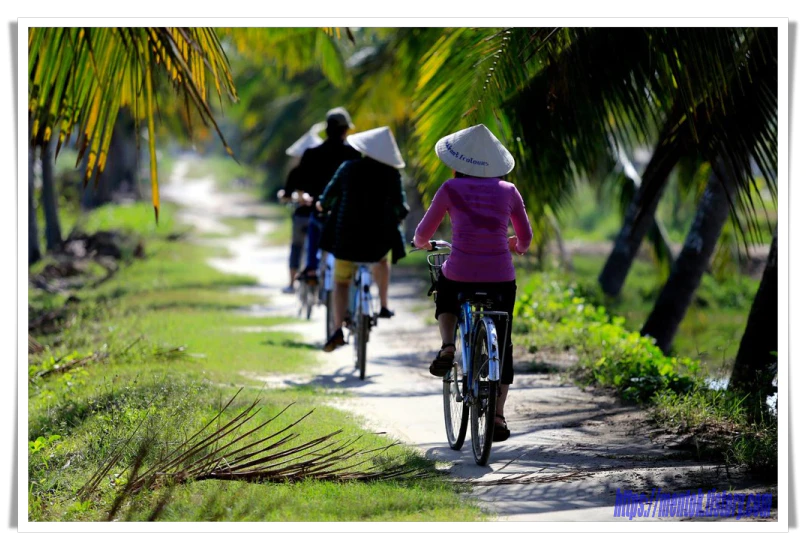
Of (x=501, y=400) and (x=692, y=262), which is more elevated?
(x=692, y=262)

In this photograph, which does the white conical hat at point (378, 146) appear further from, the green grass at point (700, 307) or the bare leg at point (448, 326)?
the green grass at point (700, 307)

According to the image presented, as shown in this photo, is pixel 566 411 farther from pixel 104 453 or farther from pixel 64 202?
pixel 64 202

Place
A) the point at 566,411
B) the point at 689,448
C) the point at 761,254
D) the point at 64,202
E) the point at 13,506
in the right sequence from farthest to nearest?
A: 1. the point at 64,202
2. the point at 761,254
3. the point at 566,411
4. the point at 689,448
5. the point at 13,506

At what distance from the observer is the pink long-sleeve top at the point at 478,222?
5836 mm

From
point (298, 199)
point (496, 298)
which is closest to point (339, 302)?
point (298, 199)

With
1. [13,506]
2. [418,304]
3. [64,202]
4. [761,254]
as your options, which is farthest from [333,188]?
[64,202]

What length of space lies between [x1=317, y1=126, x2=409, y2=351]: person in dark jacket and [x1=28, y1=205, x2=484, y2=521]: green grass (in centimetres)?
115

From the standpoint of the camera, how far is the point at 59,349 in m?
10.2

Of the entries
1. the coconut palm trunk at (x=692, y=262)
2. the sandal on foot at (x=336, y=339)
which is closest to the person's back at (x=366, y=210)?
the sandal on foot at (x=336, y=339)

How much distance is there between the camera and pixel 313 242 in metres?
10.6

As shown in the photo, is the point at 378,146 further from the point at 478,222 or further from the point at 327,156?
the point at 478,222

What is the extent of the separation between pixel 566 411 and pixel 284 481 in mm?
2700

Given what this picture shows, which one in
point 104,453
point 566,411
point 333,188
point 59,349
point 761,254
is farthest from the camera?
point 761,254

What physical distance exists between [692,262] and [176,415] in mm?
5508
